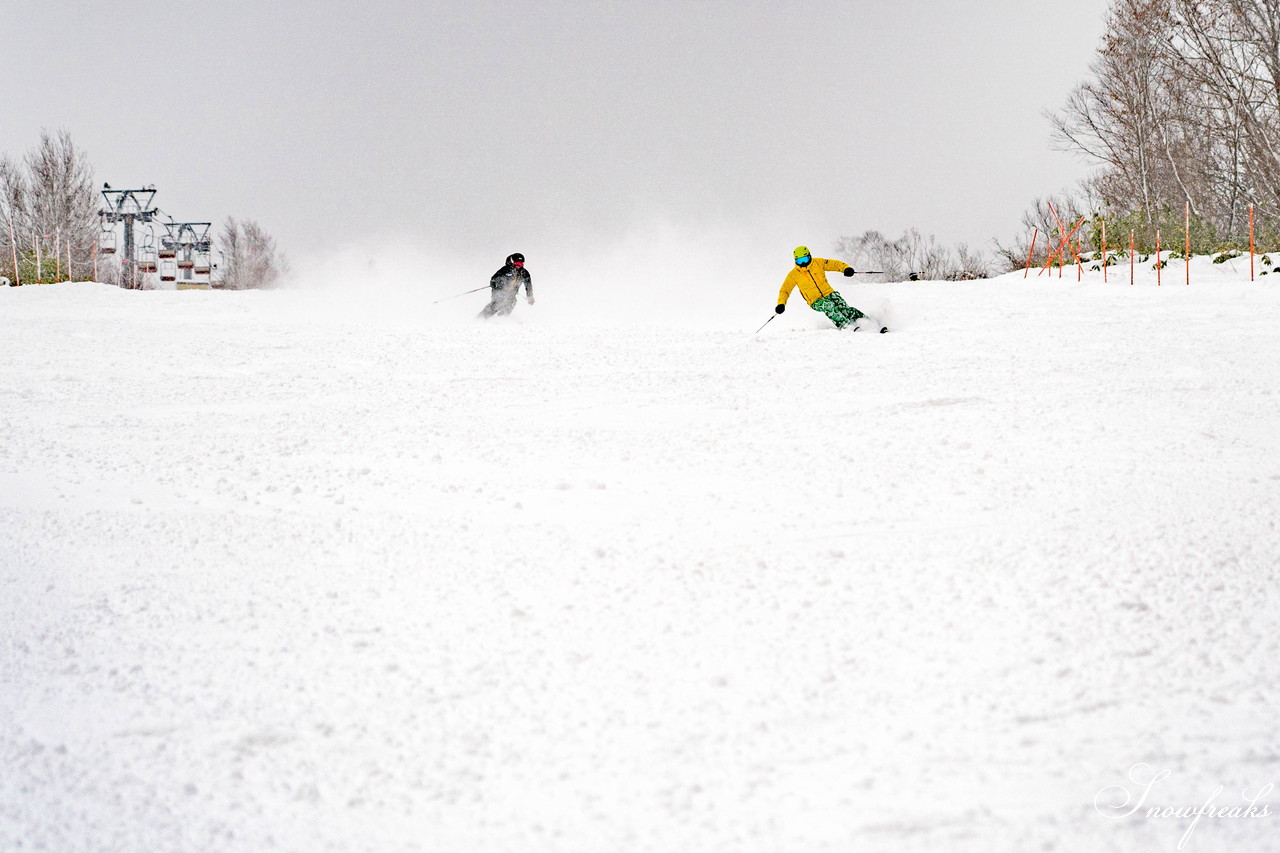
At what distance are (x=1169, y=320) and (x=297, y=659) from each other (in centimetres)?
1107

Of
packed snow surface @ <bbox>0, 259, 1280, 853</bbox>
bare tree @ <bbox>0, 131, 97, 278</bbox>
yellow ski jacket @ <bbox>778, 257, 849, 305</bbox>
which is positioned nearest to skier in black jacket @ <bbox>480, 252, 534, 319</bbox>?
yellow ski jacket @ <bbox>778, 257, 849, 305</bbox>

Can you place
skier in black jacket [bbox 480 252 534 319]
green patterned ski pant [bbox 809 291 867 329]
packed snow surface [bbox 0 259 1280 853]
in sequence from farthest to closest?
skier in black jacket [bbox 480 252 534 319] → green patterned ski pant [bbox 809 291 867 329] → packed snow surface [bbox 0 259 1280 853]

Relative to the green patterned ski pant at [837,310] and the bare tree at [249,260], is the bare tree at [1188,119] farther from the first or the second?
the bare tree at [249,260]

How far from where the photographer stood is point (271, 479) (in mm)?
5508

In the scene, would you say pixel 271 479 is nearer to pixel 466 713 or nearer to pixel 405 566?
pixel 405 566

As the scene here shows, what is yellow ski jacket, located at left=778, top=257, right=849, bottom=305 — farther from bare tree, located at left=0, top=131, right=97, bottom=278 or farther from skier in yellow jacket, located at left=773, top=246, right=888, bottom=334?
bare tree, located at left=0, top=131, right=97, bottom=278

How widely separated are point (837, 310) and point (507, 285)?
5.52m

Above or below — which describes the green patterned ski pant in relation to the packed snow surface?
above

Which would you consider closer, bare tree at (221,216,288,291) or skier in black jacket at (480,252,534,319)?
skier in black jacket at (480,252,534,319)

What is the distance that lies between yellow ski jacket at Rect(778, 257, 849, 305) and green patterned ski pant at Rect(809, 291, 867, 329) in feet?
0.21

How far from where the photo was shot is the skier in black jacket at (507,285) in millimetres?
14844

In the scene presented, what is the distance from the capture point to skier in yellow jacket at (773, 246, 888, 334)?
12.0 metres

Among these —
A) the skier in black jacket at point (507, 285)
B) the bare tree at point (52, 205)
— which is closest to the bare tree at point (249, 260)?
the bare tree at point (52, 205)

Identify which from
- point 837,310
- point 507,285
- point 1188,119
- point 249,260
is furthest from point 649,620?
Answer: point 249,260
